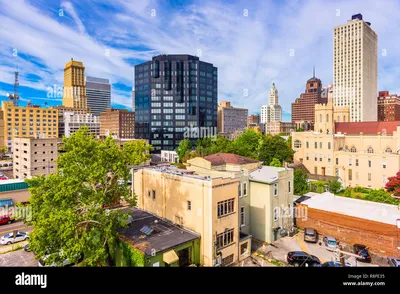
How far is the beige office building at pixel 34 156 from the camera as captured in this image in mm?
43969

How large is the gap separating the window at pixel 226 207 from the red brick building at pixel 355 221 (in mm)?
10716

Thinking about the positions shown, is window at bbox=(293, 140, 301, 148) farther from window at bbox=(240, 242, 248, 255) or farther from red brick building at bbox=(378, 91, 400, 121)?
red brick building at bbox=(378, 91, 400, 121)

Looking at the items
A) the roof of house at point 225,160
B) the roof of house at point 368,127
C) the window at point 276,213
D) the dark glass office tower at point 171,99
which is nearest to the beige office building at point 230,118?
the dark glass office tower at point 171,99

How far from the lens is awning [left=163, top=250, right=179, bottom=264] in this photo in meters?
13.7

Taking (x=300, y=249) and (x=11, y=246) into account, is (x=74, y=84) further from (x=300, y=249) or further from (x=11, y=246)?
(x=300, y=249)

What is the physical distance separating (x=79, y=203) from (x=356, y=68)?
118091 mm

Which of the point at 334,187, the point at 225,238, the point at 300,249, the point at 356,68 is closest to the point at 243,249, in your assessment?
the point at 225,238

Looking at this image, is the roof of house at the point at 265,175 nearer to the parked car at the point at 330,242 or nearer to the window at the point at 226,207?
the window at the point at 226,207

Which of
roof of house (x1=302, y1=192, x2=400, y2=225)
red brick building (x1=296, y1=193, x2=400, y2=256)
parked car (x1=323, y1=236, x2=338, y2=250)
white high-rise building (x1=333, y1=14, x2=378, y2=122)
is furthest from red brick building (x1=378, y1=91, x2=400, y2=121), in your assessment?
parked car (x1=323, y1=236, x2=338, y2=250)

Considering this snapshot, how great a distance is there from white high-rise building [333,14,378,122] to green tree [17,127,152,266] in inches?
4454

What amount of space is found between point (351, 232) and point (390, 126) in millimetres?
43743
